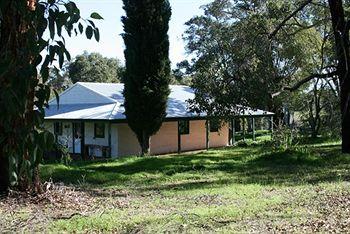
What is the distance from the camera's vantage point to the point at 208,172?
12.9 metres

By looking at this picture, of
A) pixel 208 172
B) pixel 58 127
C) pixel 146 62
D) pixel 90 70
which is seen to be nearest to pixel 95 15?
pixel 208 172

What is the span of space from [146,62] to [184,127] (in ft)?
28.7

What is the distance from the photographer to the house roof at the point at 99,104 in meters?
26.2

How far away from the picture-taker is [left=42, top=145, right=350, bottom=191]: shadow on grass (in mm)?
10719

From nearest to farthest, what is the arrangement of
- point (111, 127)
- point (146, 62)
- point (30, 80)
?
point (30, 80), point (146, 62), point (111, 127)

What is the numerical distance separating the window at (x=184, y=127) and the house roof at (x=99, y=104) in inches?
37.9

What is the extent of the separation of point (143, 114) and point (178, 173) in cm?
965

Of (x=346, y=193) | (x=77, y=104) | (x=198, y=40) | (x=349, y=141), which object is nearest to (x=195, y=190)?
(x=346, y=193)

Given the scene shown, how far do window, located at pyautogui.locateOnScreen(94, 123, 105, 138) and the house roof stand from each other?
0.98 m

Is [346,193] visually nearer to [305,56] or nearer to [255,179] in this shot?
[255,179]

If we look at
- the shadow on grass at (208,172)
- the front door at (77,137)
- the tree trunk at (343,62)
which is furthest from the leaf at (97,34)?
the front door at (77,137)

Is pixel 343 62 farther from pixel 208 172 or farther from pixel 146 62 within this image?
pixel 146 62

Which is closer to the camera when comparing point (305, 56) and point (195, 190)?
point (195, 190)

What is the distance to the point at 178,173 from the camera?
1281 centimetres
